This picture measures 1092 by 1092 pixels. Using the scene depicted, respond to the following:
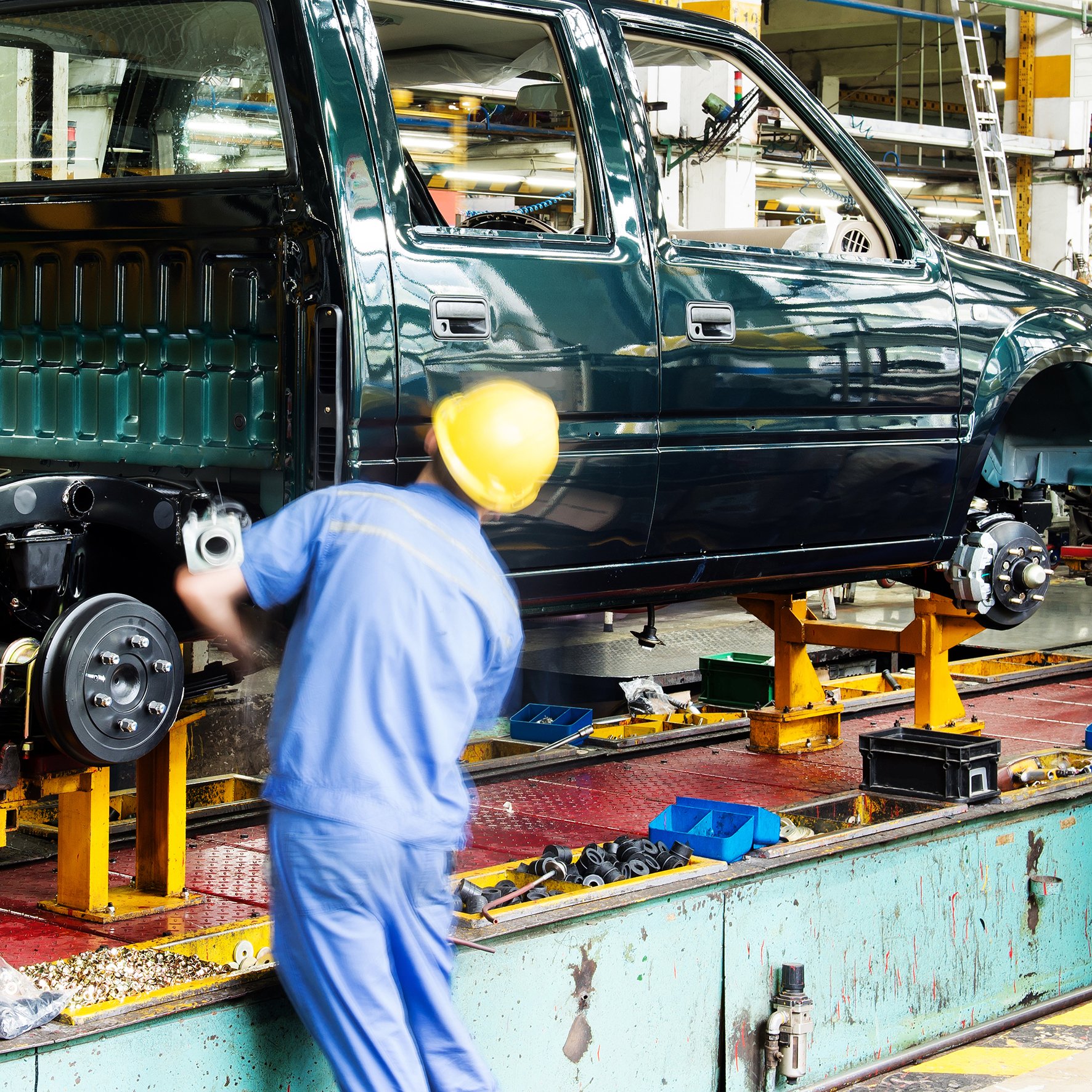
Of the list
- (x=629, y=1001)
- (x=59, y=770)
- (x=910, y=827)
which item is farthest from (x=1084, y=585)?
(x=59, y=770)

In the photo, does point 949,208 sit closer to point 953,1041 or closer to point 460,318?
point 953,1041

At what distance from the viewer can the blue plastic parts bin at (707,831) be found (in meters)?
3.61

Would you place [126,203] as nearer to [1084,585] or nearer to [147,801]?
[147,801]

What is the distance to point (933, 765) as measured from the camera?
4188 millimetres

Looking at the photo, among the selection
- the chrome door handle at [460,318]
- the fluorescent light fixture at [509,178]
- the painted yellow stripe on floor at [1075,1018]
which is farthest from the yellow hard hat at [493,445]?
the painted yellow stripe on floor at [1075,1018]

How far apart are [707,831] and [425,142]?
2.13m

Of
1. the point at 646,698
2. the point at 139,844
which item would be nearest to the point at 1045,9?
the point at 646,698

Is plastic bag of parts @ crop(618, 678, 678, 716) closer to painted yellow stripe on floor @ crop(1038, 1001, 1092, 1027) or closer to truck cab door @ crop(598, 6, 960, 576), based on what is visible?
painted yellow stripe on floor @ crop(1038, 1001, 1092, 1027)

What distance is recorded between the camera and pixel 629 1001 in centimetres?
322

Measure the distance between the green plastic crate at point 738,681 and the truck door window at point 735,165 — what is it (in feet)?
6.06

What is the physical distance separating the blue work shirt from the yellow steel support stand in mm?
855

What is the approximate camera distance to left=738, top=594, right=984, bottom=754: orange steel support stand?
194 inches

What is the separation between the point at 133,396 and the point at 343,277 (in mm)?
637

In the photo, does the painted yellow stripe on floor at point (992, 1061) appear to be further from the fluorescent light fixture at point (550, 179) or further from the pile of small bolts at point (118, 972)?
the fluorescent light fixture at point (550, 179)
